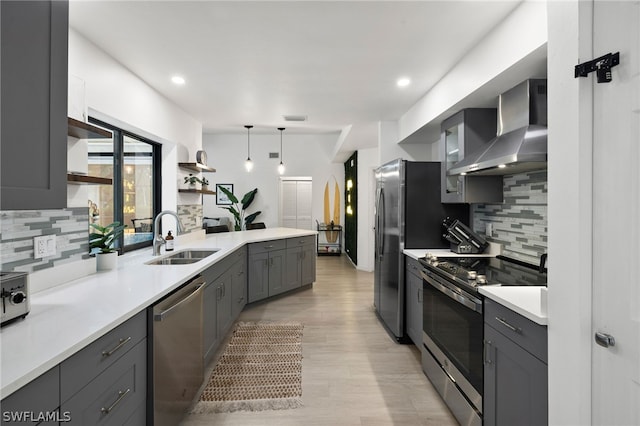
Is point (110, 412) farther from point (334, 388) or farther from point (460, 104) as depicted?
point (460, 104)

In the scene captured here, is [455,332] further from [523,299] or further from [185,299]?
[185,299]

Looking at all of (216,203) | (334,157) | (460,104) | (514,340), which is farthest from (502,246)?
(216,203)

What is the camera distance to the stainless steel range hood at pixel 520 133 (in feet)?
6.16

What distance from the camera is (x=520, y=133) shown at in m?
2.04

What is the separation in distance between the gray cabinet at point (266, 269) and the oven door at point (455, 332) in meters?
2.23

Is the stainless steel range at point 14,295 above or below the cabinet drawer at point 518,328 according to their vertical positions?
above

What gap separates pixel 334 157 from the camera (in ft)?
24.0

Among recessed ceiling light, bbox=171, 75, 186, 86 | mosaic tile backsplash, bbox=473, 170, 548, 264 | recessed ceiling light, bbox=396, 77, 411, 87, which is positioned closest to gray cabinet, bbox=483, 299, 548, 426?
mosaic tile backsplash, bbox=473, 170, 548, 264

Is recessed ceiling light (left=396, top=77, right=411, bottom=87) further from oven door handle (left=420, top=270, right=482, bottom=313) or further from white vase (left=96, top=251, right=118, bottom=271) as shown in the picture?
white vase (left=96, top=251, right=118, bottom=271)

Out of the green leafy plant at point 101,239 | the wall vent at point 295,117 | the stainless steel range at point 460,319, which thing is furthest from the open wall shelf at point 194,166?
the stainless steel range at point 460,319

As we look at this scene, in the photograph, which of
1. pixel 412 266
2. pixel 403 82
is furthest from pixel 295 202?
pixel 412 266

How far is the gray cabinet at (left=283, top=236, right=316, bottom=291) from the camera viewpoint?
4617mm

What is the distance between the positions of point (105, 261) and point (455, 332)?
243 cm

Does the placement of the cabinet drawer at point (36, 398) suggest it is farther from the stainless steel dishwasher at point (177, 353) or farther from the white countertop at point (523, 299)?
the white countertop at point (523, 299)
